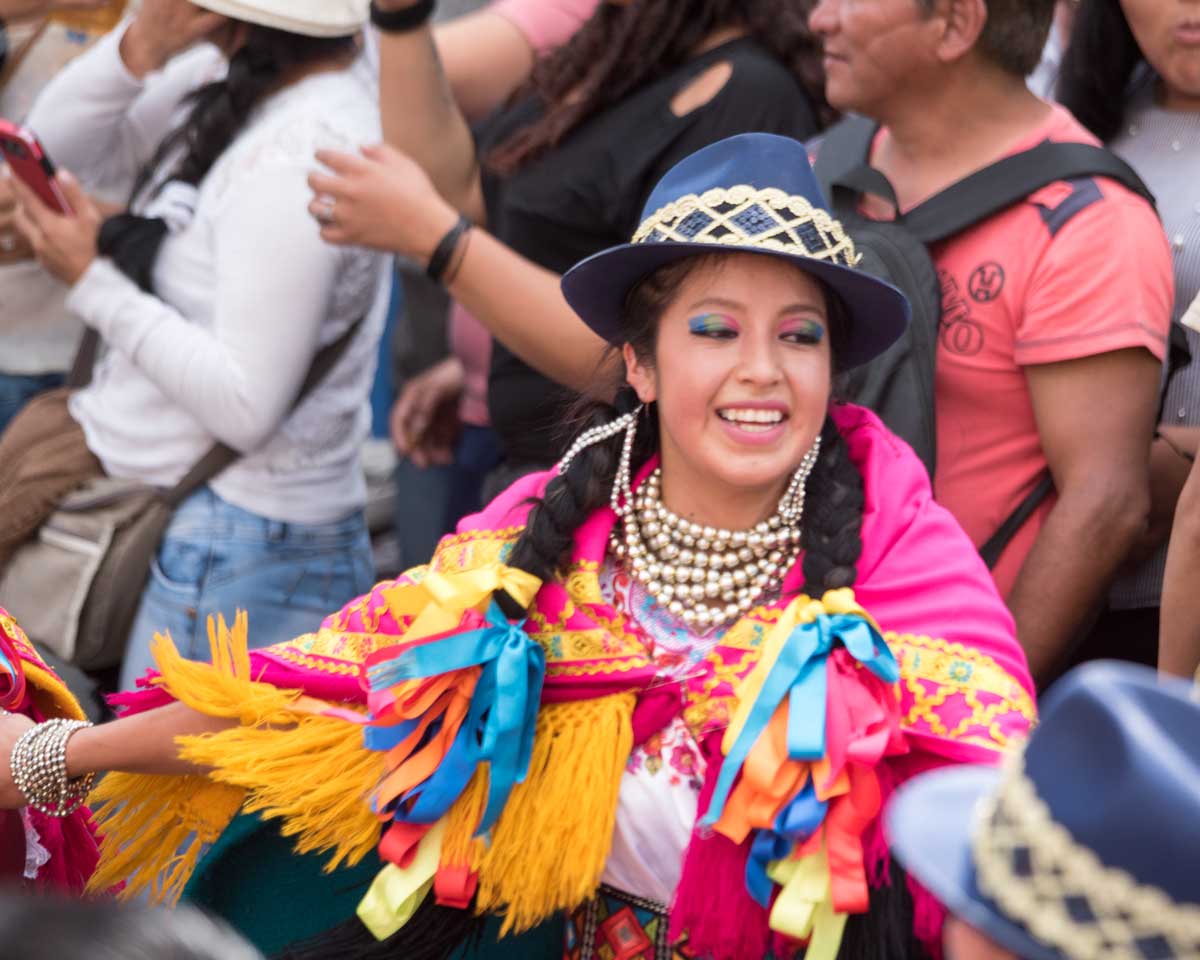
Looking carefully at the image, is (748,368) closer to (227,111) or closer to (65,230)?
(227,111)

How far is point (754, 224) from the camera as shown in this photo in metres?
2.19

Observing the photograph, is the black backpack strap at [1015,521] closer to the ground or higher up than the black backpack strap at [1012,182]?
closer to the ground

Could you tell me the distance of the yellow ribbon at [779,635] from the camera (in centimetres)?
202

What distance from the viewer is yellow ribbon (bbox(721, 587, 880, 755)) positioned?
2020 millimetres

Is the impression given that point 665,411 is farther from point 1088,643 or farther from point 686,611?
point 1088,643

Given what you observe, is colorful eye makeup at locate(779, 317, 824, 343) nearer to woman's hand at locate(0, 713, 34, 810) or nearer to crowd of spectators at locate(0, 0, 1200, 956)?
crowd of spectators at locate(0, 0, 1200, 956)

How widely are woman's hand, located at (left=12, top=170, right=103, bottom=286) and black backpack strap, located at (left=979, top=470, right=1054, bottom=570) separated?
6.08 feet

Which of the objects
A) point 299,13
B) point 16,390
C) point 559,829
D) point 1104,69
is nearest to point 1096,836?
point 559,829

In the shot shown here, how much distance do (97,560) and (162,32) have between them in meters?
1.17

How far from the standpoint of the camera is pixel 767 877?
2012 millimetres

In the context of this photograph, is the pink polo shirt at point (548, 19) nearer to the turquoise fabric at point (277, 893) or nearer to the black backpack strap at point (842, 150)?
the black backpack strap at point (842, 150)

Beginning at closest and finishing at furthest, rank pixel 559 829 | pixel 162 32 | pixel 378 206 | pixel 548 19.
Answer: pixel 559 829
pixel 378 206
pixel 162 32
pixel 548 19

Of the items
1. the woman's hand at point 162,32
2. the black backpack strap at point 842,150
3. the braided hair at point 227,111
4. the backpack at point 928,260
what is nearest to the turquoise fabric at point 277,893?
the backpack at point 928,260

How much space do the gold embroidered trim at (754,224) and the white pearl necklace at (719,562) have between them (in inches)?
12.2
